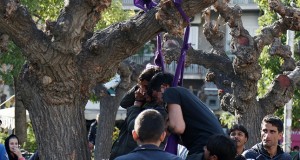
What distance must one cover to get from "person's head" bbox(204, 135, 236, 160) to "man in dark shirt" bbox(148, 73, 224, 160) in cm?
15

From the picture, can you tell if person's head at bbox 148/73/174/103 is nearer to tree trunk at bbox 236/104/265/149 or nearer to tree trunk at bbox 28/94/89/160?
tree trunk at bbox 28/94/89/160

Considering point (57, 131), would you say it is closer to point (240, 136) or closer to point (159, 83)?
point (240, 136)

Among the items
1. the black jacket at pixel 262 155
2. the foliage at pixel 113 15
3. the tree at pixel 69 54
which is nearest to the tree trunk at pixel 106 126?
the foliage at pixel 113 15

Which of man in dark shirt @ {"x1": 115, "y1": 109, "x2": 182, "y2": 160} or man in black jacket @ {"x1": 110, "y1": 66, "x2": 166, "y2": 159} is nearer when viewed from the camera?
man in dark shirt @ {"x1": 115, "y1": 109, "x2": 182, "y2": 160}

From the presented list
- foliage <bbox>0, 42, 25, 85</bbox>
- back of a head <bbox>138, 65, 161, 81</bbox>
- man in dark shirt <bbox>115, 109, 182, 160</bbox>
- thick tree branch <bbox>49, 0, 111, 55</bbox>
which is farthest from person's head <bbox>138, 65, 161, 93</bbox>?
foliage <bbox>0, 42, 25, 85</bbox>

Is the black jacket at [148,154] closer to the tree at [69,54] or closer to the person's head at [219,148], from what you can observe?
the person's head at [219,148]

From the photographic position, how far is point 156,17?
991 cm

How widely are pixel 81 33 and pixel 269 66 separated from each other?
15897 millimetres

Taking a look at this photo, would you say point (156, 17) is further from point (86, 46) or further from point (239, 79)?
point (239, 79)

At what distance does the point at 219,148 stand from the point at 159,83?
3.70ft

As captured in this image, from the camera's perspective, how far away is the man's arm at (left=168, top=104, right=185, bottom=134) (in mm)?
7438

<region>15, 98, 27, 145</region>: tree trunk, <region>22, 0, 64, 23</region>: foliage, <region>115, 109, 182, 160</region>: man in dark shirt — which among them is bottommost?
<region>15, 98, 27, 145</region>: tree trunk

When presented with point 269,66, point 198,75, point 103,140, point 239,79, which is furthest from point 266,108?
point 198,75

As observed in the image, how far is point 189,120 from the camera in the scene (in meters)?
7.63
